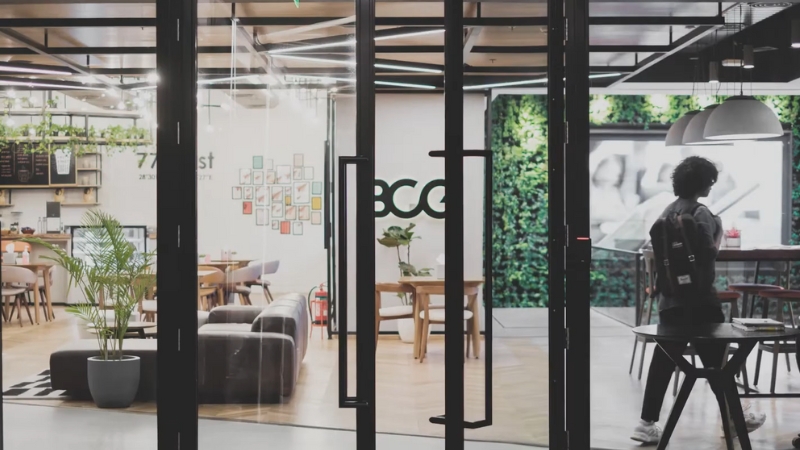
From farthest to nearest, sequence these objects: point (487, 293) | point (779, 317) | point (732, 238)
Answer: point (732, 238) < point (779, 317) < point (487, 293)

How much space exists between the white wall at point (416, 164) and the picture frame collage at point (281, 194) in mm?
181

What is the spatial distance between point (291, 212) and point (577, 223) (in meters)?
1.19

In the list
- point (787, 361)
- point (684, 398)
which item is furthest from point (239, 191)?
point (787, 361)

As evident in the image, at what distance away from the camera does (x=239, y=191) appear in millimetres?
3211

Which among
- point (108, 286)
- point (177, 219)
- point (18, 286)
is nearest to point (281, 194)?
point (177, 219)

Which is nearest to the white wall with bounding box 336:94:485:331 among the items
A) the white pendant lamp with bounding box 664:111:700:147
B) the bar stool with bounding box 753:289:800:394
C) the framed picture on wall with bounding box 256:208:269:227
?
the framed picture on wall with bounding box 256:208:269:227

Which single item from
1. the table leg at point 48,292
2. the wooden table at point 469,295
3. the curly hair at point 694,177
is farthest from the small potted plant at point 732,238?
the table leg at point 48,292

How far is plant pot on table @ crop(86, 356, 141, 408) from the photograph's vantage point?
3348 millimetres

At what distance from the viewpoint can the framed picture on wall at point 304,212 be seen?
3.12 m

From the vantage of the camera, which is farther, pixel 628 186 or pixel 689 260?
pixel 628 186

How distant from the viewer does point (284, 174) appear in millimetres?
3156

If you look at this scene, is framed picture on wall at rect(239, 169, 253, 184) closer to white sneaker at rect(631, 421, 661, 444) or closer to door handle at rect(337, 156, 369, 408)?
door handle at rect(337, 156, 369, 408)

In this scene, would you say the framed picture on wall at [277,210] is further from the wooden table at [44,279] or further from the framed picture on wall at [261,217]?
the wooden table at [44,279]

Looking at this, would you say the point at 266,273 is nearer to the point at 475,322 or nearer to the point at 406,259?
the point at 406,259
